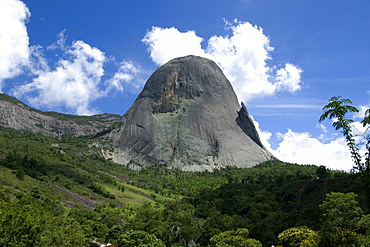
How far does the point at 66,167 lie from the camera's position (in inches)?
4525

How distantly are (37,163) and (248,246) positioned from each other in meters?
83.3

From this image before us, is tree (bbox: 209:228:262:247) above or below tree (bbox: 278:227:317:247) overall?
below

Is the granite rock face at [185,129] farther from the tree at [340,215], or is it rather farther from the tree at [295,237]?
the tree at [340,215]

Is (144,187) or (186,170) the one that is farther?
(186,170)

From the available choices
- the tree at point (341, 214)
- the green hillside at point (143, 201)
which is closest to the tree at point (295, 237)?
the green hillside at point (143, 201)

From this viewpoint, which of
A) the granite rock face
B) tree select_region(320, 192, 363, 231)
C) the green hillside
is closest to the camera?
tree select_region(320, 192, 363, 231)

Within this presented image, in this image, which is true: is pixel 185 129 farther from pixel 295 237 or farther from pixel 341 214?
pixel 341 214

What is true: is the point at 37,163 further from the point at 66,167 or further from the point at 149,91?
the point at 149,91

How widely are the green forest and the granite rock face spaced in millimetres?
10578

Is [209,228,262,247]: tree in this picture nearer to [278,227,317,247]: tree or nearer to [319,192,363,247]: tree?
[278,227,317,247]: tree

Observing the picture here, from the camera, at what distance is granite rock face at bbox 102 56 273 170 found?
554 ft

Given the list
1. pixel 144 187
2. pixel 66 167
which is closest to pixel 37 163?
pixel 66 167

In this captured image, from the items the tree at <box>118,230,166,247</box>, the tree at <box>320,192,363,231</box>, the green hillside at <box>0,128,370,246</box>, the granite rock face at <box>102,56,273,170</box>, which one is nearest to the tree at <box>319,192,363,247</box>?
the tree at <box>320,192,363,231</box>

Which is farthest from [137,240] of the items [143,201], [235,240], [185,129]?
[185,129]
